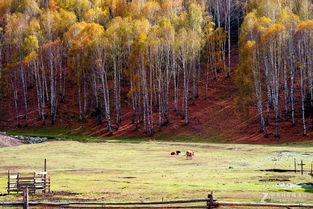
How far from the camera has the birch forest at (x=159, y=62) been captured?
264 ft

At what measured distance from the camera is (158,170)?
154 ft

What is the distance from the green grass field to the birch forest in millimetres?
16266

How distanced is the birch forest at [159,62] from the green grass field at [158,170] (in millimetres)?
16266

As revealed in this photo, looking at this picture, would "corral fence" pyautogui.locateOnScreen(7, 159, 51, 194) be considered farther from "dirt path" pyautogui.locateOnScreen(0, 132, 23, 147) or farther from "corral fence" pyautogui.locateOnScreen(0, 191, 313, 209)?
"dirt path" pyautogui.locateOnScreen(0, 132, 23, 147)

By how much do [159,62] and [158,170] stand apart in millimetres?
43193

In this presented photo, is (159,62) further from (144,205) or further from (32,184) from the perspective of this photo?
(144,205)

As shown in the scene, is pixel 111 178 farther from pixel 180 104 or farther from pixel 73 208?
pixel 180 104

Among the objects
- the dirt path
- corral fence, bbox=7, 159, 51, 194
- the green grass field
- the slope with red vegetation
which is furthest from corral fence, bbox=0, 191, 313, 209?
the slope with red vegetation

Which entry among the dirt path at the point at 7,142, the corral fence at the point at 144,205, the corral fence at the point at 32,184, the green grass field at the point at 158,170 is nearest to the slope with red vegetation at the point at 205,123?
the green grass field at the point at 158,170

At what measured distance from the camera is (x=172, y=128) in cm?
8788

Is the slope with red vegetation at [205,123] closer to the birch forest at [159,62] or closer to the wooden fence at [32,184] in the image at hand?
the birch forest at [159,62]

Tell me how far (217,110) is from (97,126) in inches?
835

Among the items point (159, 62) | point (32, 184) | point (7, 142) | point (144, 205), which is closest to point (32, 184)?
point (32, 184)

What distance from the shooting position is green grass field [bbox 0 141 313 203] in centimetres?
3284
